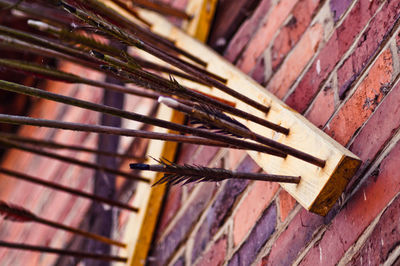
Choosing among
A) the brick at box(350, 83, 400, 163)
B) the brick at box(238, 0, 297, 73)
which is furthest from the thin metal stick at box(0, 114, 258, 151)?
the brick at box(238, 0, 297, 73)

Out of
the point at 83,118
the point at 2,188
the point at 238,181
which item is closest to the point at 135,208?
the point at 238,181

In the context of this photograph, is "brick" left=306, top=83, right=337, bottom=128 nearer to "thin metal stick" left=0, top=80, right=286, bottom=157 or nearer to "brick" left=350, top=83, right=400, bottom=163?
"brick" left=350, top=83, right=400, bottom=163

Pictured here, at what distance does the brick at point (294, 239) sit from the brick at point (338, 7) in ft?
1.23

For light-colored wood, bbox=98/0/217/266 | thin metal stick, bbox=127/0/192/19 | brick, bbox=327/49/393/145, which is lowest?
light-colored wood, bbox=98/0/217/266

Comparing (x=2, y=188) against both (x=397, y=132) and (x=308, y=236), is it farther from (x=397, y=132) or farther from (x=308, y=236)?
(x=397, y=132)

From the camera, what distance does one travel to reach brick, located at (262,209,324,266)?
32.8 inches

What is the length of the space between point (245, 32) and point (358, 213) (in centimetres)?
64

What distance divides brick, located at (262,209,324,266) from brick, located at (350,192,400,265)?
0.11 metres

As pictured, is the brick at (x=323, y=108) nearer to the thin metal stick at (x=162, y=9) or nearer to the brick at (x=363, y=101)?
the brick at (x=363, y=101)

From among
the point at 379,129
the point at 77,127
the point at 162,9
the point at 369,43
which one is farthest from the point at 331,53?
the point at 162,9

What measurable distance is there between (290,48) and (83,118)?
107 cm

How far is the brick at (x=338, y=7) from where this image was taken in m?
0.97

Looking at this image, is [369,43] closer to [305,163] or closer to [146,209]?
[305,163]

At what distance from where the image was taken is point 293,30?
1.09 meters
